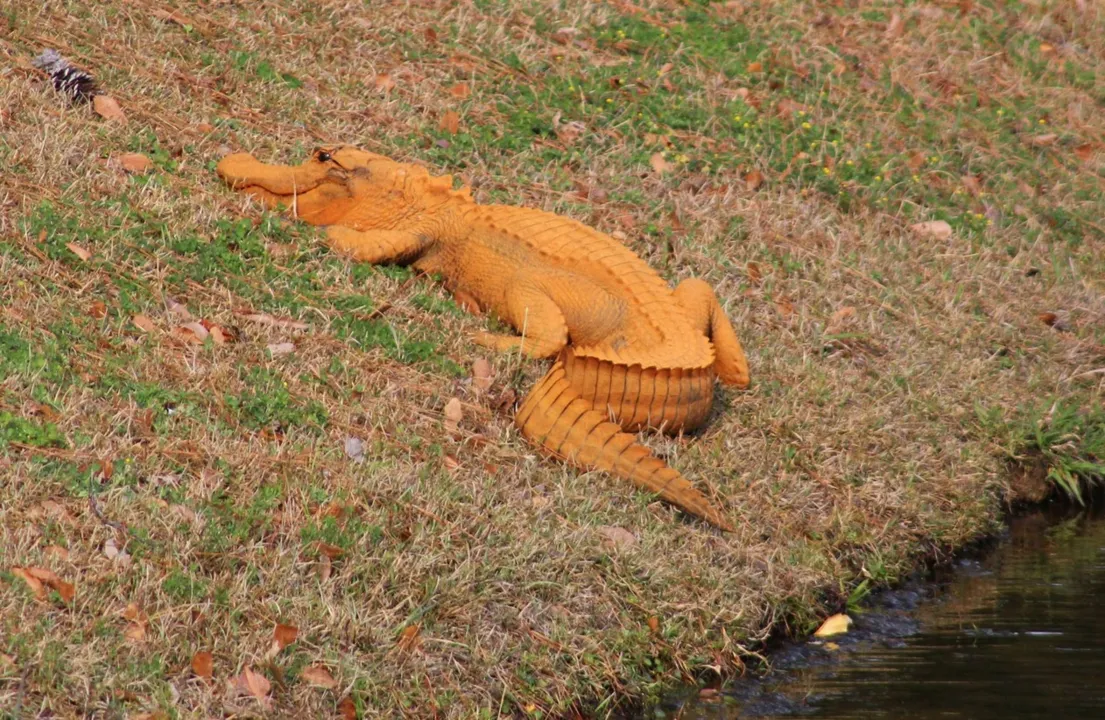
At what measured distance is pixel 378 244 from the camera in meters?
6.43

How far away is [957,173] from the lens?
9.22 m

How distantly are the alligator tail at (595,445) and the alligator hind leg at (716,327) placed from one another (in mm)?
905

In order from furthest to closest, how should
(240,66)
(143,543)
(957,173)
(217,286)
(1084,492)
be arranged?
(957,173), (240,66), (1084,492), (217,286), (143,543)

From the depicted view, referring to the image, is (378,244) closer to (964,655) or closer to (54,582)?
(54,582)

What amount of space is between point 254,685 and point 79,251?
7.63 ft

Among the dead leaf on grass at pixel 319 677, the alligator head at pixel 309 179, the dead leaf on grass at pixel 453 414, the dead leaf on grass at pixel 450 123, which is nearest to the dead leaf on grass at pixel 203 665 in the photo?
the dead leaf on grass at pixel 319 677

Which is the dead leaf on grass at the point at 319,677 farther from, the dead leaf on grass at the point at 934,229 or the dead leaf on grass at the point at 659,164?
the dead leaf on grass at the point at 934,229

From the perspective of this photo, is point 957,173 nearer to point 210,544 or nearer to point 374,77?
point 374,77

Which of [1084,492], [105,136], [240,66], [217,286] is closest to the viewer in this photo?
[217,286]

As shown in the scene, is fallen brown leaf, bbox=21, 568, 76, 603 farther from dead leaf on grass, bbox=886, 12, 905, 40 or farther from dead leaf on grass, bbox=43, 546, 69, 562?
dead leaf on grass, bbox=886, 12, 905, 40

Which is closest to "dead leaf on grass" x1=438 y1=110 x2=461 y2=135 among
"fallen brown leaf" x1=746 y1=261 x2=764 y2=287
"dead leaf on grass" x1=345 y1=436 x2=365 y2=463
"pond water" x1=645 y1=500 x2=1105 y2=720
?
"fallen brown leaf" x1=746 y1=261 x2=764 y2=287

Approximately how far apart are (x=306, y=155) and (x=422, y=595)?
3.28m

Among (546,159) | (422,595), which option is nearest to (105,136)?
(546,159)

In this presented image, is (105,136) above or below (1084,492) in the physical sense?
above
